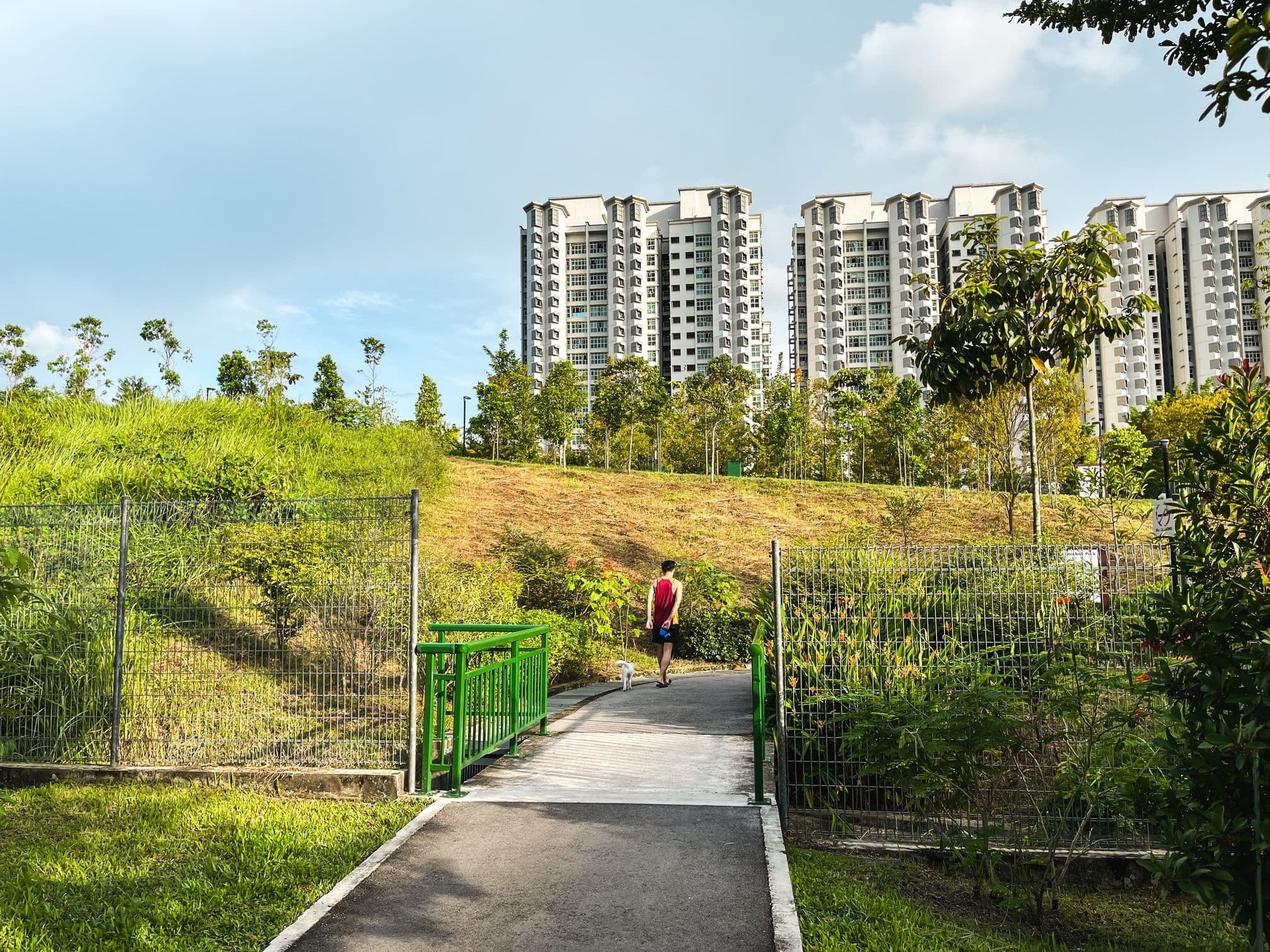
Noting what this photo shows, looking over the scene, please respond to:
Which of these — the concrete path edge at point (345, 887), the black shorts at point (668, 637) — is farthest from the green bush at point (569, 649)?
the concrete path edge at point (345, 887)

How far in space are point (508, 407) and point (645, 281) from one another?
66.3m

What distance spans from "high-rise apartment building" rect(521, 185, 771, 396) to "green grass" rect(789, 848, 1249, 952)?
3914 inches

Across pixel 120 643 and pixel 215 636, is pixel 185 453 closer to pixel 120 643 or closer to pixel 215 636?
pixel 120 643

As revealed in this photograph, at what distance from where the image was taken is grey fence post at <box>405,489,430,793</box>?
683cm

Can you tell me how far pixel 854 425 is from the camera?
47.8m

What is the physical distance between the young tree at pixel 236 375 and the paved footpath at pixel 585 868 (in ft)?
94.5

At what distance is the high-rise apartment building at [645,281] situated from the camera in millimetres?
105312

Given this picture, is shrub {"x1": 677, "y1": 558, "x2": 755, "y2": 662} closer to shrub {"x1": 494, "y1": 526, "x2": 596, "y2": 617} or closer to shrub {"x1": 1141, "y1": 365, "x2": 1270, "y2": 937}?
shrub {"x1": 494, "y1": 526, "x2": 596, "y2": 617}

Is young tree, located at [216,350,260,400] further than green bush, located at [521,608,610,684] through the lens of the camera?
Yes

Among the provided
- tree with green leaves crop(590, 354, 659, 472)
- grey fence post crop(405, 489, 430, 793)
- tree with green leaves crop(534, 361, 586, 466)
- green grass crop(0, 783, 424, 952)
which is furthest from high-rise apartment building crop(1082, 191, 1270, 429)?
green grass crop(0, 783, 424, 952)

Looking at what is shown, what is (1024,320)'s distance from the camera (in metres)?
10.2

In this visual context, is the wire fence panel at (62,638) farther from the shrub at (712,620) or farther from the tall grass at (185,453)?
the shrub at (712,620)

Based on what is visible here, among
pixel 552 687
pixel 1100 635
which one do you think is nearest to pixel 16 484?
pixel 552 687

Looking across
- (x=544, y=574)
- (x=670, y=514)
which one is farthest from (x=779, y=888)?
(x=670, y=514)
